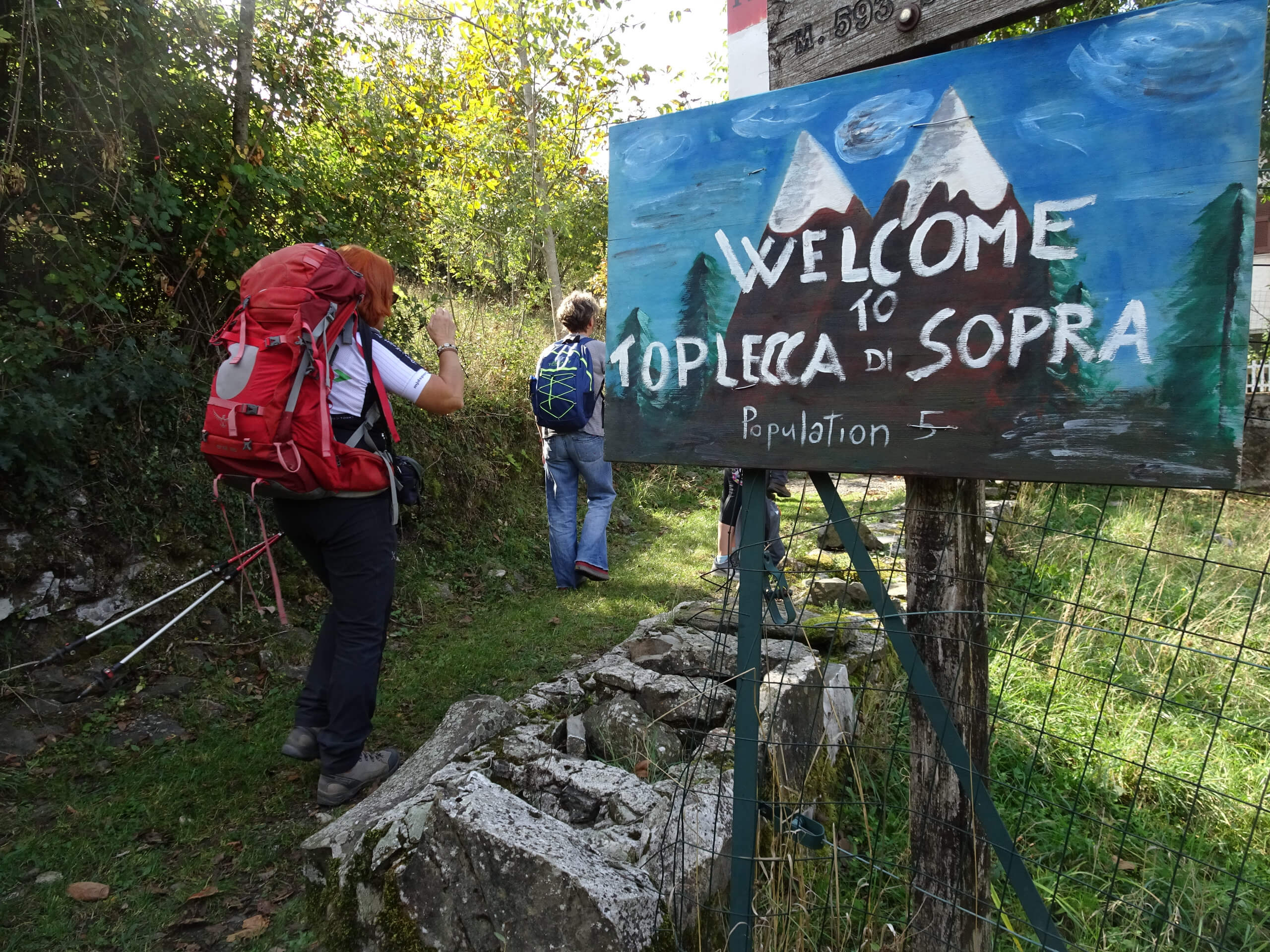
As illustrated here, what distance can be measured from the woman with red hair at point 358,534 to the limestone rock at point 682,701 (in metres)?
1.14

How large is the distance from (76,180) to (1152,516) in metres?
7.75

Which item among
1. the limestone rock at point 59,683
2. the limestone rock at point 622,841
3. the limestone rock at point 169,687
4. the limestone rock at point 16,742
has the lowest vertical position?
the limestone rock at point 16,742

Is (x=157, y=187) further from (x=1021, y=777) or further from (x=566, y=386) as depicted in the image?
(x=1021, y=777)

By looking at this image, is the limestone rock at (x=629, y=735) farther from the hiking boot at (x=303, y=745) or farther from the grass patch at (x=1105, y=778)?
the hiking boot at (x=303, y=745)

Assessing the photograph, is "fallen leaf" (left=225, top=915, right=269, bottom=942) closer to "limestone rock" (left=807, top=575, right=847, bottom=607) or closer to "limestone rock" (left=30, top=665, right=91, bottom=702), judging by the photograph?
"limestone rock" (left=30, top=665, right=91, bottom=702)

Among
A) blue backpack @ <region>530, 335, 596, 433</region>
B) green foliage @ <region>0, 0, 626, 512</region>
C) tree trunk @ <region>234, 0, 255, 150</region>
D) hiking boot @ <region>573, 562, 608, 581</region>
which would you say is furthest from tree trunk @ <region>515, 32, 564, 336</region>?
tree trunk @ <region>234, 0, 255, 150</region>

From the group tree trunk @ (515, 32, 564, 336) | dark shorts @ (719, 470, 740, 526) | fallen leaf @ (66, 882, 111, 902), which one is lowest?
fallen leaf @ (66, 882, 111, 902)

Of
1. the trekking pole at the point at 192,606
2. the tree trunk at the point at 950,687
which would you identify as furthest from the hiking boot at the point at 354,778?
the tree trunk at the point at 950,687

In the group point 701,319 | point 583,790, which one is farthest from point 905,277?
point 583,790

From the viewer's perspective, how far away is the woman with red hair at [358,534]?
3008 mm

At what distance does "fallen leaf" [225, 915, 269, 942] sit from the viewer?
2488 millimetres

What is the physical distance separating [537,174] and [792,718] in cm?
970

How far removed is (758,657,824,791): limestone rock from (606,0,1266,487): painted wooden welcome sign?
1173 mm

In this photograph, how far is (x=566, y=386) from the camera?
17.6 feet
